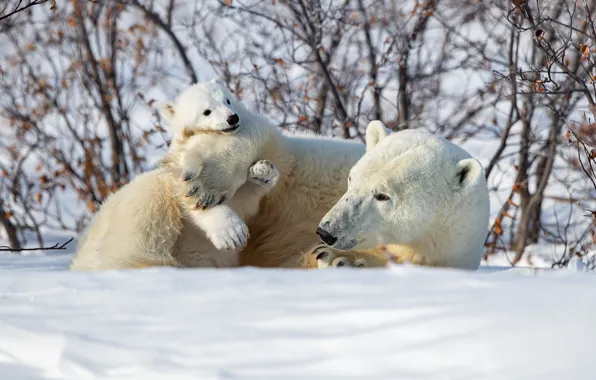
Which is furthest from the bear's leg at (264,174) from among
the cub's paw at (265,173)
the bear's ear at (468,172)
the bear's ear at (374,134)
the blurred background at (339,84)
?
the blurred background at (339,84)

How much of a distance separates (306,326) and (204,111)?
1948 millimetres

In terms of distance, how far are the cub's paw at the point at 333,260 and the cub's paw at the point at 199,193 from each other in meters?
0.55

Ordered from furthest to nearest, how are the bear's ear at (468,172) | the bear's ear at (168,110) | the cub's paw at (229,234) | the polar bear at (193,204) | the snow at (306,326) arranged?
the bear's ear at (168,110), the polar bear at (193,204), the cub's paw at (229,234), the bear's ear at (468,172), the snow at (306,326)

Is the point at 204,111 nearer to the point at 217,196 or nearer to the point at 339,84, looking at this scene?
the point at 217,196

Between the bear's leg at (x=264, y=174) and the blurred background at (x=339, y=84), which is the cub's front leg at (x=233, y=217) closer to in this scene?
the bear's leg at (x=264, y=174)

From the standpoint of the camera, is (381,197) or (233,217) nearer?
(381,197)

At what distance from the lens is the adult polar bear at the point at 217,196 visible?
3.56 metres

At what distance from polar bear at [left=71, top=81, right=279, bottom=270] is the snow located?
0.96m

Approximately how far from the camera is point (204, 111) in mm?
3844

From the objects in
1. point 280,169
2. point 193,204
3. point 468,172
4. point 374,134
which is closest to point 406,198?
point 468,172

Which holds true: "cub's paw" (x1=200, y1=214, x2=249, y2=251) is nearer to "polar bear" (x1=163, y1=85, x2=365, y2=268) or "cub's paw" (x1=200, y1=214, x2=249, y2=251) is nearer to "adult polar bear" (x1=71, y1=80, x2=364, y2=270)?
"adult polar bear" (x1=71, y1=80, x2=364, y2=270)

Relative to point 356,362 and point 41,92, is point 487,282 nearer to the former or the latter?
point 356,362

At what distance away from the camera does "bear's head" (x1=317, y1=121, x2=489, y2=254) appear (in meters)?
3.15

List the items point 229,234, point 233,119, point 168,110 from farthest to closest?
point 168,110 < point 233,119 < point 229,234
